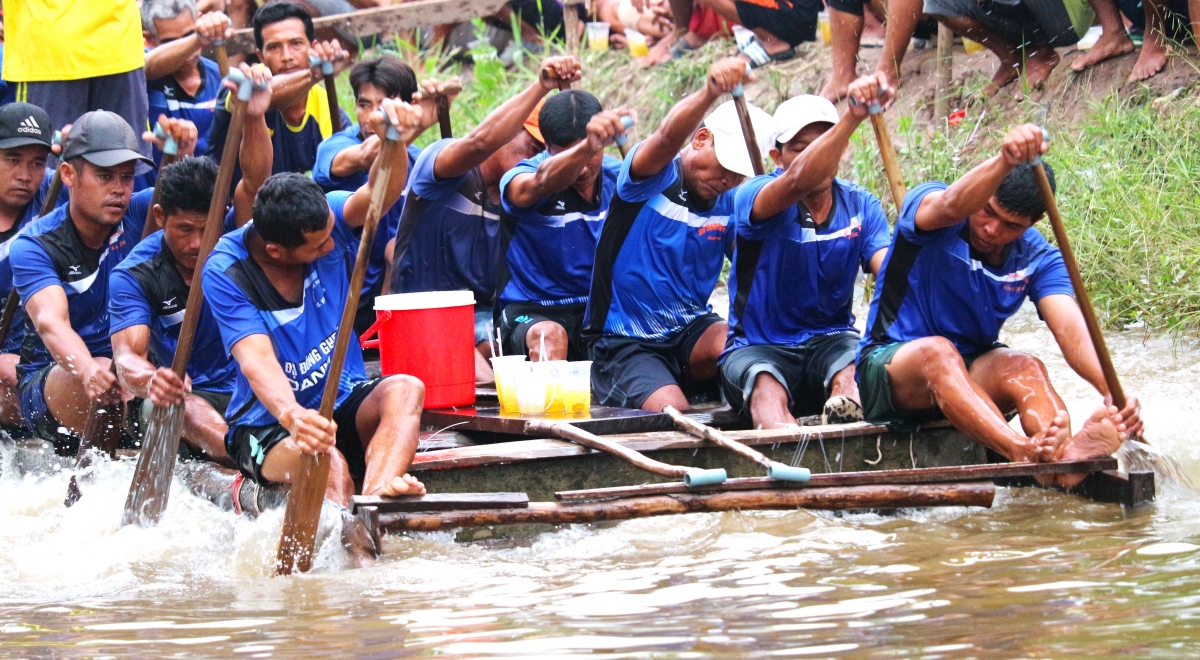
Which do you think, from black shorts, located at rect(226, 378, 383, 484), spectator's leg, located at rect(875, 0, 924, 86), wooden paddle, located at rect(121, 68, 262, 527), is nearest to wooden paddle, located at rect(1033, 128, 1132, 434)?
black shorts, located at rect(226, 378, 383, 484)

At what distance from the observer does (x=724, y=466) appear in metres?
5.05

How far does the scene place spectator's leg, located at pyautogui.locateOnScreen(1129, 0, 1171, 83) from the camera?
7293mm

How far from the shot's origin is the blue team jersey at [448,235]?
251 inches

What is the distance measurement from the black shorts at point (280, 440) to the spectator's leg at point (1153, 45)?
4720mm

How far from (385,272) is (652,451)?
2.36 meters

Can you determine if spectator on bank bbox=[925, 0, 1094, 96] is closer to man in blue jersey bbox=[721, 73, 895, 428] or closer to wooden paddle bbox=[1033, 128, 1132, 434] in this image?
man in blue jersey bbox=[721, 73, 895, 428]

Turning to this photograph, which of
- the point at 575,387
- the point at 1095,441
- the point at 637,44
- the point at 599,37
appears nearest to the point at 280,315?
the point at 575,387

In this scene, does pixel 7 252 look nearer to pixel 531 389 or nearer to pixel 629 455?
pixel 531 389

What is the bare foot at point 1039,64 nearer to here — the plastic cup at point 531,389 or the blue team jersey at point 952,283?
the blue team jersey at point 952,283

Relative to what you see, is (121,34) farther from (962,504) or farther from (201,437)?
(962,504)

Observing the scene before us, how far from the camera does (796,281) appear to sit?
571cm

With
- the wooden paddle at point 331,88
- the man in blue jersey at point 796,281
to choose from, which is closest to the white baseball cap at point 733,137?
the man in blue jersey at point 796,281

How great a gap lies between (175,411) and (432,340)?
98 cm

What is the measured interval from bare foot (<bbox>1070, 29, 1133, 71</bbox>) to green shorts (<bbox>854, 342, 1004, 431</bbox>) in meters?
3.23
